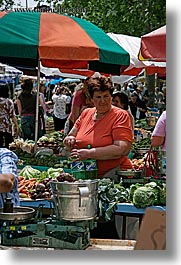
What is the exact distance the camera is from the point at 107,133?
4402 millimetres

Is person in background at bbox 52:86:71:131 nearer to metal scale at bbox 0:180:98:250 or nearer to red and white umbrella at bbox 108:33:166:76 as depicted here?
red and white umbrella at bbox 108:33:166:76

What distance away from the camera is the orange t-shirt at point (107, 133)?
171 inches

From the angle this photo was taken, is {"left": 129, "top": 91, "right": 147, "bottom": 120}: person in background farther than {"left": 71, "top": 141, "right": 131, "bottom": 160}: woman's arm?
Yes

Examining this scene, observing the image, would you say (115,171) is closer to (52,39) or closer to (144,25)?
(52,39)

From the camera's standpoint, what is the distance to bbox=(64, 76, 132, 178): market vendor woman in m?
4.31

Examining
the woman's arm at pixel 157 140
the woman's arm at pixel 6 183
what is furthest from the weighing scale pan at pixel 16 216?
the woman's arm at pixel 157 140

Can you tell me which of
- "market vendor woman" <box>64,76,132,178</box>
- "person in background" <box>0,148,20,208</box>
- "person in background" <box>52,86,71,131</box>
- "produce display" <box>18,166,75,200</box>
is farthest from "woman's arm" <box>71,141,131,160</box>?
"person in background" <box>52,86,71,131</box>

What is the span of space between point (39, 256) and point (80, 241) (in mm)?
500

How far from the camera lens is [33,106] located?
9.52 m

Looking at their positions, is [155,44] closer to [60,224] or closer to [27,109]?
[60,224]

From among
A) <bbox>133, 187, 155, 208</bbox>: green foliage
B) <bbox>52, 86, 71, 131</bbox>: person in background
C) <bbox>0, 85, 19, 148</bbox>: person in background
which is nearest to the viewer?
<bbox>133, 187, 155, 208</bbox>: green foliage

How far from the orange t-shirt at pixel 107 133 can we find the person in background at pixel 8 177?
1219 millimetres

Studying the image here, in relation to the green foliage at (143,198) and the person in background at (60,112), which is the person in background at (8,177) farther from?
the person in background at (60,112)

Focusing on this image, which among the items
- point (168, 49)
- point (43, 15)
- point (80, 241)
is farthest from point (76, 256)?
point (43, 15)
